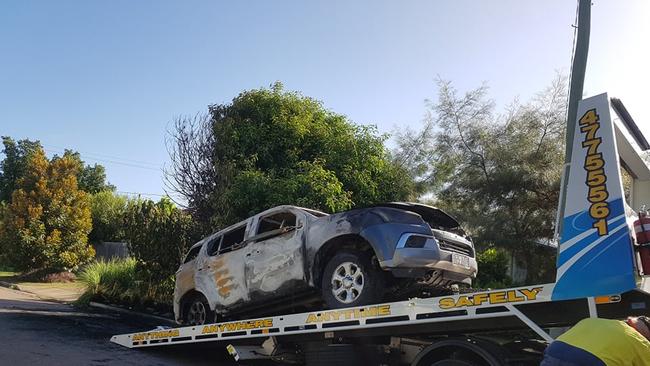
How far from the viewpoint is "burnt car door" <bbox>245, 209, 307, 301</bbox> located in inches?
263

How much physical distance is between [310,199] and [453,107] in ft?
17.1

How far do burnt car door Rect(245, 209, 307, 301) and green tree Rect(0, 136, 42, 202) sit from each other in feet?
155

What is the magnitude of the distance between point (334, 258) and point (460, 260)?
143 cm

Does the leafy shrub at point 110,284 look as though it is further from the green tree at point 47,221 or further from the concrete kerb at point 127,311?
the green tree at point 47,221

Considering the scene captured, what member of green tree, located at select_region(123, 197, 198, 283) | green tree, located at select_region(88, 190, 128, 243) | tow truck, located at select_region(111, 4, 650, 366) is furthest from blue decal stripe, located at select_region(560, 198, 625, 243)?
green tree, located at select_region(88, 190, 128, 243)

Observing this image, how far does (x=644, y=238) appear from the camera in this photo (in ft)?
12.9

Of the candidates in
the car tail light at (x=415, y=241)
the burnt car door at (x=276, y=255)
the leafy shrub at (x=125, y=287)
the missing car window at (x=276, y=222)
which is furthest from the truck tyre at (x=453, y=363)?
the leafy shrub at (x=125, y=287)

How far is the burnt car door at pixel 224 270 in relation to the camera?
745 centimetres

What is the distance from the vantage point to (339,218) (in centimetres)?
632

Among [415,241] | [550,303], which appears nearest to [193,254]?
[415,241]

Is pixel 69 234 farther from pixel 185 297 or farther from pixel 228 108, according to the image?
pixel 185 297

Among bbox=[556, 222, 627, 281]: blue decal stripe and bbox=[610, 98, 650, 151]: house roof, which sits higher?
bbox=[610, 98, 650, 151]: house roof

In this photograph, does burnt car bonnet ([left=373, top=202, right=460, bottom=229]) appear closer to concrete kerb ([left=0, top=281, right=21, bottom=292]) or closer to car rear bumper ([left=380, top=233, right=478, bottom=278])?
car rear bumper ([left=380, top=233, right=478, bottom=278])

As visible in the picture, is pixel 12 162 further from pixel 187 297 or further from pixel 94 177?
pixel 187 297
